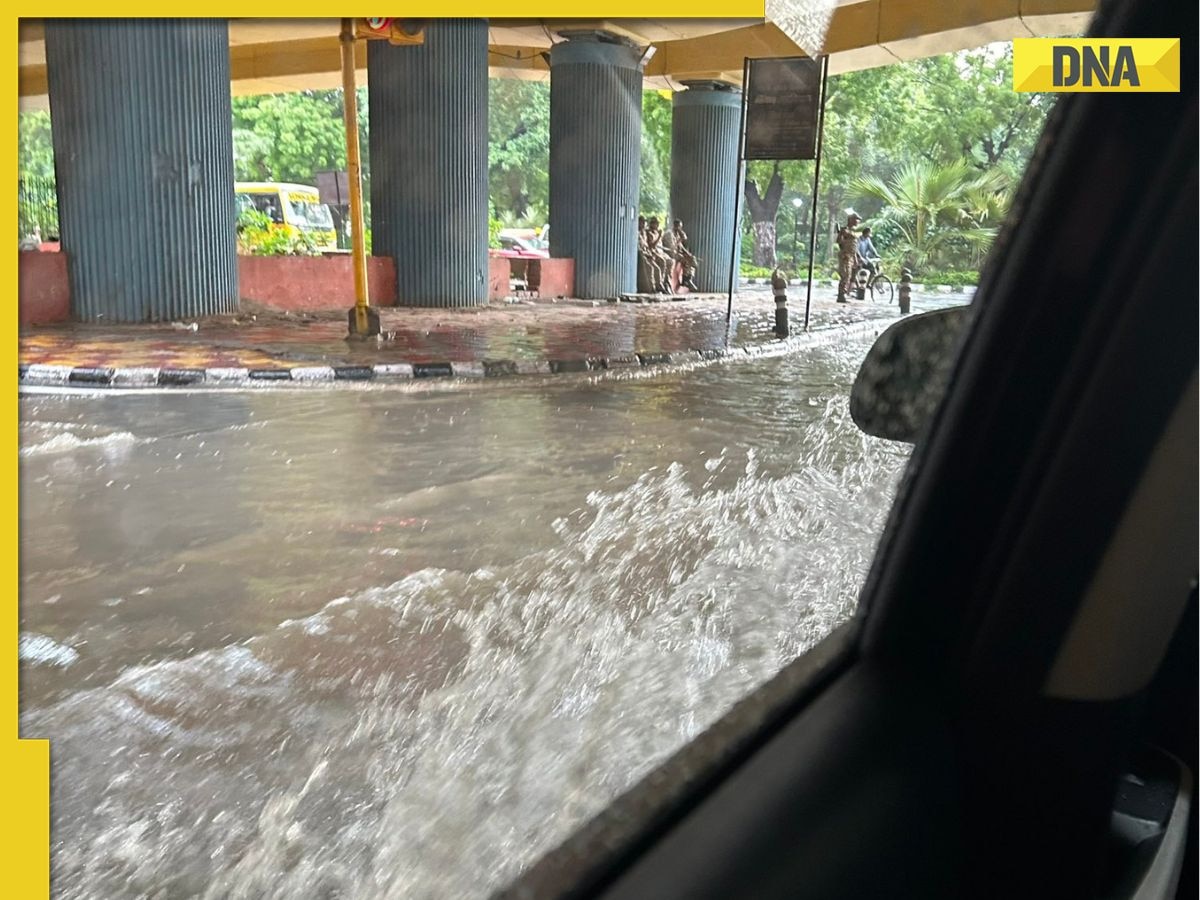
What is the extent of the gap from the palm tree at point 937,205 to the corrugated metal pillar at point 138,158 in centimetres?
963

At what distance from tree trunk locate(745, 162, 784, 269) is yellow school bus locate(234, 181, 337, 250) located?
1229cm

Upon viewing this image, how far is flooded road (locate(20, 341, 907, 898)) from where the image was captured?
1.74m

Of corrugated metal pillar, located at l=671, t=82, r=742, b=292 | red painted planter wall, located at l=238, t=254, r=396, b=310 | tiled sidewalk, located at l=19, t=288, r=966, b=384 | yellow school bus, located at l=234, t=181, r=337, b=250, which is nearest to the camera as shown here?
tiled sidewalk, located at l=19, t=288, r=966, b=384

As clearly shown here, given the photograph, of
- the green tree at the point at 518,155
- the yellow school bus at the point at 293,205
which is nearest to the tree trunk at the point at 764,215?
the yellow school bus at the point at 293,205

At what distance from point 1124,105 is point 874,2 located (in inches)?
68.5

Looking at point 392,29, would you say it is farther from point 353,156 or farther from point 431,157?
point 431,157

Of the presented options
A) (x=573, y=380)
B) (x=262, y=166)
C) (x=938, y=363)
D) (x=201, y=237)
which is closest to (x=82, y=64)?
(x=201, y=237)

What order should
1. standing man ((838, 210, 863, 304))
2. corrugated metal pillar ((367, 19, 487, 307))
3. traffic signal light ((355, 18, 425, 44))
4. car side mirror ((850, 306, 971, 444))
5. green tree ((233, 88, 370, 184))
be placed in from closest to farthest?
car side mirror ((850, 306, 971, 444)) < standing man ((838, 210, 863, 304)) < traffic signal light ((355, 18, 425, 44)) < corrugated metal pillar ((367, 19, 487, 307)) < green tree ((233, 88, 370, 184))

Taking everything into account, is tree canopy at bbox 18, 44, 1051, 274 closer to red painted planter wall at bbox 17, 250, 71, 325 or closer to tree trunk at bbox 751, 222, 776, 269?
tree trunk at bbox 751, 222, 776, 269

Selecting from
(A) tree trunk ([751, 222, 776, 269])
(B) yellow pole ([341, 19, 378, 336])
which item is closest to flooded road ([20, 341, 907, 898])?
(A) tree trunk ([751, 222, 776, 269])

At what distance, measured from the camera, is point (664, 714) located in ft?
7.20

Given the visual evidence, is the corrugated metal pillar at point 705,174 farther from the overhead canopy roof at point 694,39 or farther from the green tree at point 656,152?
the overhead canopy roof at point 694,39

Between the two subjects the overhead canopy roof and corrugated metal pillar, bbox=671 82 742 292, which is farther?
corrugated metal pillar, bbox=671 82 742 292

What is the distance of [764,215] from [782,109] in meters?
1.41
